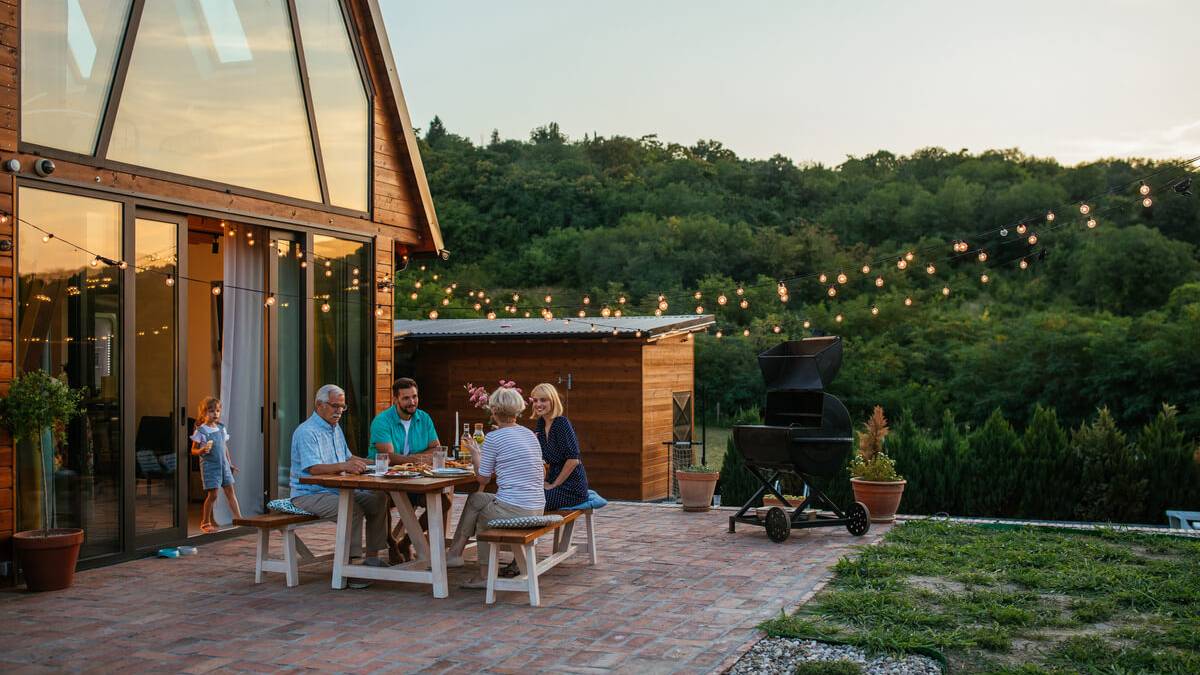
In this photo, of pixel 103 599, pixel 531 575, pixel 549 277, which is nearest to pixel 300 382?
pixel 103 599

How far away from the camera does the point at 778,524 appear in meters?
7.85

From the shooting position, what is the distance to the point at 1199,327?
17984 millimetres

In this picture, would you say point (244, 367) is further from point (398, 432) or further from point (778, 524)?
point (778, 524)

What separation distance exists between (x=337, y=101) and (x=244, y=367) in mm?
2595

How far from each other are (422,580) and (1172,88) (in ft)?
49.9

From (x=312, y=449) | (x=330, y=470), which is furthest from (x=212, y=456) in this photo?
(x=330, y=470)

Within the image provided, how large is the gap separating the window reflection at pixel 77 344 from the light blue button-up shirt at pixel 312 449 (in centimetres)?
146

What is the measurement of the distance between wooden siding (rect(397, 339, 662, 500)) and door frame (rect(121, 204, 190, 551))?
6.42 meters

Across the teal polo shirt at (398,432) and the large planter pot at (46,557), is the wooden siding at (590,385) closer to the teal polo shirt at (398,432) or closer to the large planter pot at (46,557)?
the teal polo shirt at (398,432)

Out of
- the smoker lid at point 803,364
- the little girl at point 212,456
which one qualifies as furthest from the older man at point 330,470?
the smoker lid at point 803,364

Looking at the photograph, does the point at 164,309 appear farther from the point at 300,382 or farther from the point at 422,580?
the point at 422,580

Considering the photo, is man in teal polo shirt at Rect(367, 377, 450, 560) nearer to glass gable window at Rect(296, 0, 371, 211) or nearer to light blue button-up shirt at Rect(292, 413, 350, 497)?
light blue button-up shirt at Rect(292, 413, 350, 497)

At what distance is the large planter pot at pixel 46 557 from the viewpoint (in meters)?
5.93

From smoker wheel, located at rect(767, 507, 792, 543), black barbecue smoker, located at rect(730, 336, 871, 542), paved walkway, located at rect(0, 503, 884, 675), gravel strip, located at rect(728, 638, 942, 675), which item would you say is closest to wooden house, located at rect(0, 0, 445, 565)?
paved walkway, located at rect(0, 503, 884, 675)
